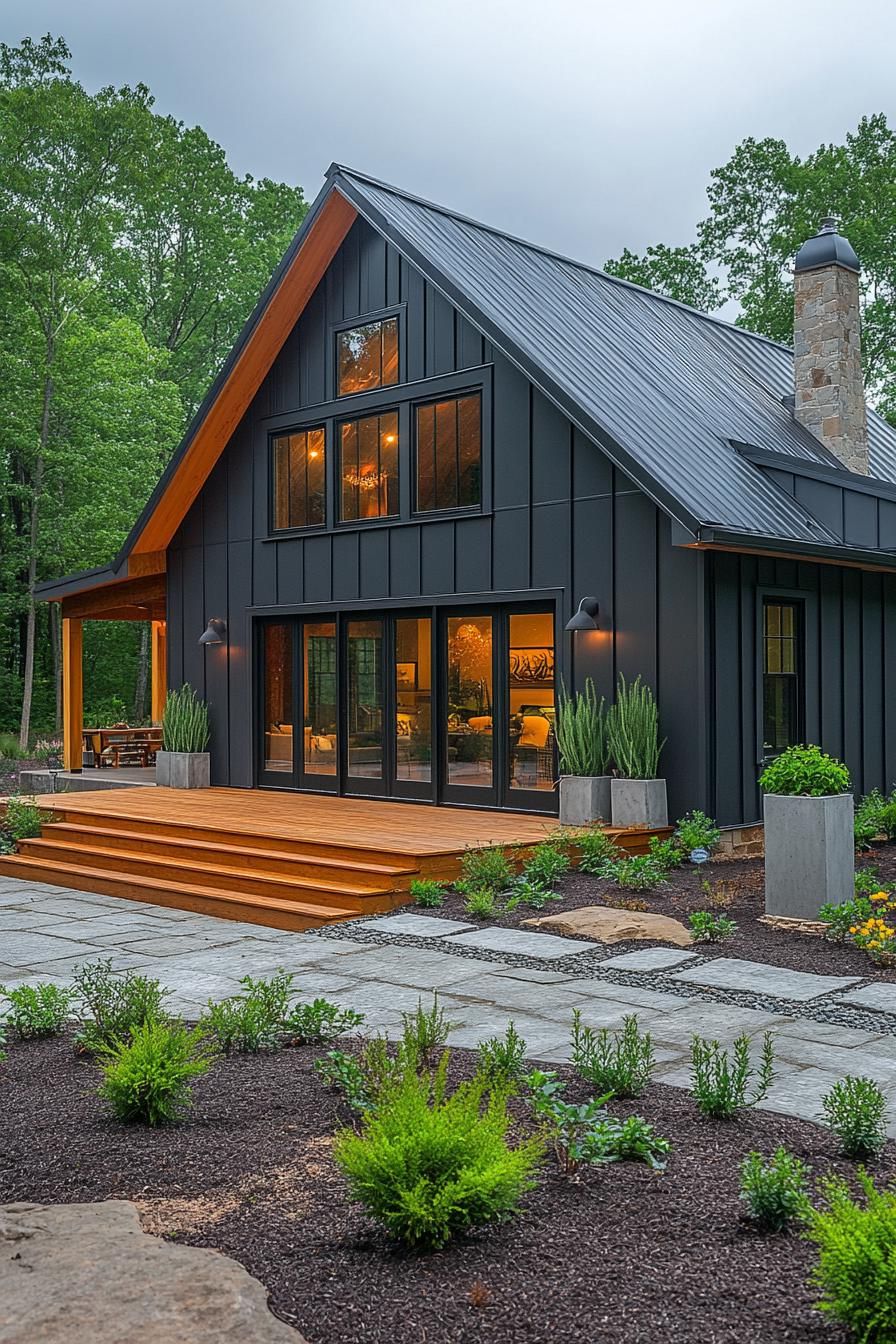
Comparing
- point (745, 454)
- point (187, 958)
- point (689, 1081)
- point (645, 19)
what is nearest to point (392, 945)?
point (187, 958)

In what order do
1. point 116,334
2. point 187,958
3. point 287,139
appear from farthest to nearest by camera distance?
point 287,139 → point 116,334 → point 187,958

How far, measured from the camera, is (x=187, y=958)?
7.15 meters

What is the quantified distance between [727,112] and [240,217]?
12.7m

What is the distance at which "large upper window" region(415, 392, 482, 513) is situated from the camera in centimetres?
1185

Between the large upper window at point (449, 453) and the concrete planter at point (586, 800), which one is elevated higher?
the large upper window at point (449, 453)

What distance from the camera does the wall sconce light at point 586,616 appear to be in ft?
35.0

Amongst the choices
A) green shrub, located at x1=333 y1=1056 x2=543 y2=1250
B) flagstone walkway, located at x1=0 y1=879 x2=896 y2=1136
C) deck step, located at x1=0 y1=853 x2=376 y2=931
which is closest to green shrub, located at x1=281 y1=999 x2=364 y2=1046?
flagstone walkway, located at x1=0 y1=879 x2=896 y2=1136

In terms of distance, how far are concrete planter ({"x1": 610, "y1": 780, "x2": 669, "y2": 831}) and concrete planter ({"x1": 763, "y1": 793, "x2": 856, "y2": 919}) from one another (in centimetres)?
242

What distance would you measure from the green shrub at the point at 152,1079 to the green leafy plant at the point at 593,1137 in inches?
45.6

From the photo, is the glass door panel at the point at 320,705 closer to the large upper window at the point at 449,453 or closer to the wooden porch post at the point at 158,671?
the large upper window at the point at 449,453

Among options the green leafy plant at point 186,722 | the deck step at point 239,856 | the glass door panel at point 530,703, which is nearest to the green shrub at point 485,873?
the deck step at point 239,856

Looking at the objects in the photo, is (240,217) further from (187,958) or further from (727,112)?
(187,958)

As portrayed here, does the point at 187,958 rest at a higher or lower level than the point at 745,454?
lower

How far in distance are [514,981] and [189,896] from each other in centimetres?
363
